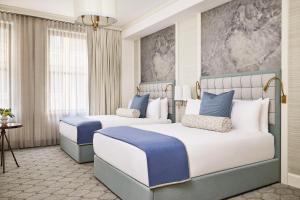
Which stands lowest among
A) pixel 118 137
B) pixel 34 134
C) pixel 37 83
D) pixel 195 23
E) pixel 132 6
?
pixel 34 134

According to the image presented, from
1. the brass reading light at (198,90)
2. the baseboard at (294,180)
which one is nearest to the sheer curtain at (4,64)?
the brass reading light at (198,90)

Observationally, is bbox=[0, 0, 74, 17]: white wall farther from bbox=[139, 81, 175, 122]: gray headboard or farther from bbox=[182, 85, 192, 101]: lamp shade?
bbox=[182, 85, 192, 101]: lamp shade

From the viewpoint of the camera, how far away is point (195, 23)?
431cm

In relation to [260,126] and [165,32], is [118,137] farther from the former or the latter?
[165,32]

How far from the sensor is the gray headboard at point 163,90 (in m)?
4.76

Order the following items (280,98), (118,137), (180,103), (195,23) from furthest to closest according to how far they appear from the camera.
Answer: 1. (180,103)
2. (195,23)
3. (280,98)
4. (118,137)

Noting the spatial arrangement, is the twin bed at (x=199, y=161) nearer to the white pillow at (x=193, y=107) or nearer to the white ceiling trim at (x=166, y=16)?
the white pillow at (x=193, y=107)

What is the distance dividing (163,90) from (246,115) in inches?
86.8

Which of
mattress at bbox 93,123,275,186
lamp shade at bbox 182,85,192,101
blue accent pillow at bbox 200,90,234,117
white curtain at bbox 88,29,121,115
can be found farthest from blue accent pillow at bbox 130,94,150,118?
mattress at bbox 93,123,275,186

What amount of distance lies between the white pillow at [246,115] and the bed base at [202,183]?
17.6 inches

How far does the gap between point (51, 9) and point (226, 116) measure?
3987 mm

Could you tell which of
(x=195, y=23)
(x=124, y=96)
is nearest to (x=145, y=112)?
(x=124, y=96)

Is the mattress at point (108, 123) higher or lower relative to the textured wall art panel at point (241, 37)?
lower

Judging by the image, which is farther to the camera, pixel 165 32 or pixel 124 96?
pixel 124 96
